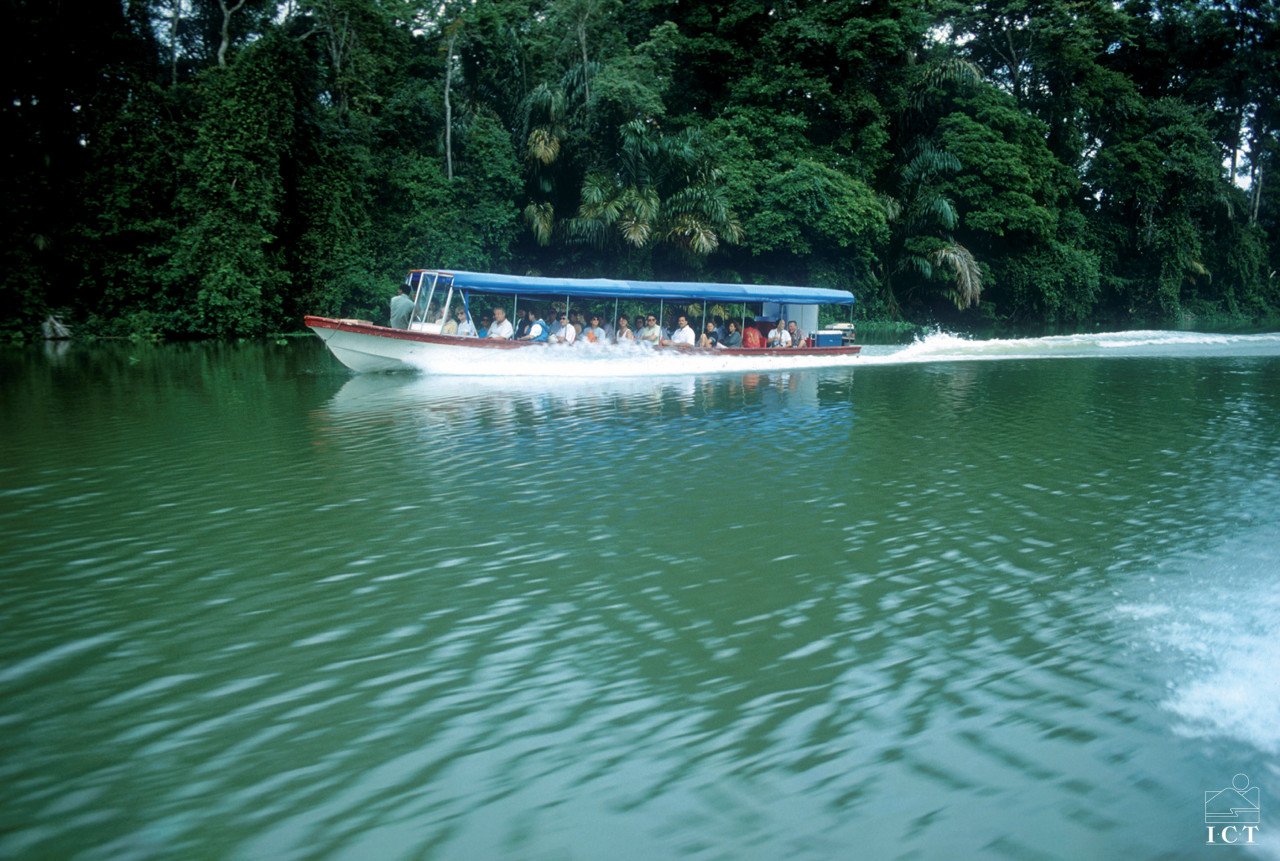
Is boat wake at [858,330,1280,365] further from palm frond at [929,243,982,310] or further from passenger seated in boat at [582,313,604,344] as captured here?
passenger seated in boat at [582,313,604,344]

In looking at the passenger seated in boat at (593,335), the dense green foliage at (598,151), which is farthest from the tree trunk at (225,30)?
the passenger seated in boat at (593,335)

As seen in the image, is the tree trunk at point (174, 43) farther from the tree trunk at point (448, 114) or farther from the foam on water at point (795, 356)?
the foam on water at point (795, 356)

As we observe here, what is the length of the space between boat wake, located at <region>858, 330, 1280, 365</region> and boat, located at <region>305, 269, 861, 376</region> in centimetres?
266

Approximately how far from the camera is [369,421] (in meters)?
14.1

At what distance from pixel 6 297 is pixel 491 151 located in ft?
45.2

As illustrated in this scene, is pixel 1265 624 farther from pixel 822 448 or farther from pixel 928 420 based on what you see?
pixel 928 420

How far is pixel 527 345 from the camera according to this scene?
70.0 ft

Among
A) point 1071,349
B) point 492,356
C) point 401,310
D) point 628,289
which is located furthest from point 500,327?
point 1071,349

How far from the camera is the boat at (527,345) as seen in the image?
20422 mm

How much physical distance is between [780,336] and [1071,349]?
9.02 metres

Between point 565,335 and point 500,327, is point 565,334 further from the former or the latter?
point 500,327

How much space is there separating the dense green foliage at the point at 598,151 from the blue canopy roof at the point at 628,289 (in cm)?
750

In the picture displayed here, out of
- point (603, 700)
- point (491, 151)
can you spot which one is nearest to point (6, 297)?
point (491, 151)

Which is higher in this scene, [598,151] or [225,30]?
[225,30]
